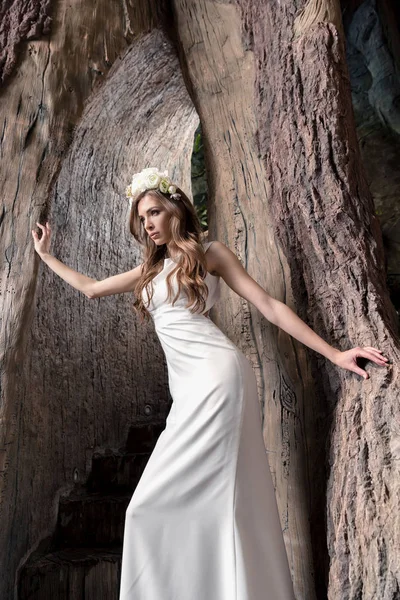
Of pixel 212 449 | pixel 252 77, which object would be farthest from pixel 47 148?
pixel 212 449

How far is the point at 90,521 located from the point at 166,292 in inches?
72.8

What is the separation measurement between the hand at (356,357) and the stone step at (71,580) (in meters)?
1.86

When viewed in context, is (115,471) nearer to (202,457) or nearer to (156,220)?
(202,457)

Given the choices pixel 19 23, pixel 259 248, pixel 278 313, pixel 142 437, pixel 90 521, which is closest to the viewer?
pixel 278 313

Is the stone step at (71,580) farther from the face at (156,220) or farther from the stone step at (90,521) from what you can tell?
the face at (156,220)

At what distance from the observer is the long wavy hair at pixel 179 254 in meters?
2.64

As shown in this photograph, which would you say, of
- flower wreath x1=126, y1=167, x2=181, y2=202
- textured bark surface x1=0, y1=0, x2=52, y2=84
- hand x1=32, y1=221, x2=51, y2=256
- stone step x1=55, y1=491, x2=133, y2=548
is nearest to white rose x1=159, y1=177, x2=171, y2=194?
flower wreath x1=126, y1=167, x2=181, y2=202

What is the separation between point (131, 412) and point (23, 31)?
2.58m

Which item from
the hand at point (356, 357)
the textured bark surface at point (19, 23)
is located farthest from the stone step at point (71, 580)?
the textured bark surface at point (19, 23)

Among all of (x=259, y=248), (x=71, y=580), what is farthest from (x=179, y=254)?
(x=71, y=580)

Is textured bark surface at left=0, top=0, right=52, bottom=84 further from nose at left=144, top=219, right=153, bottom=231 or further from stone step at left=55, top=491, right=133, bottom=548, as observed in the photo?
stone step at left=55, top=491, right=133, bottom=548

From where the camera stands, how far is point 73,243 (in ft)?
13.5

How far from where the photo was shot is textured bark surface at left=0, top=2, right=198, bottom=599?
3.01 meters

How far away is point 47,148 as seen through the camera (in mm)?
3096
